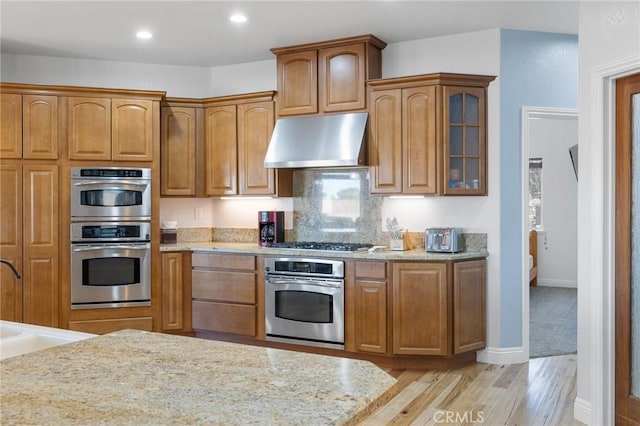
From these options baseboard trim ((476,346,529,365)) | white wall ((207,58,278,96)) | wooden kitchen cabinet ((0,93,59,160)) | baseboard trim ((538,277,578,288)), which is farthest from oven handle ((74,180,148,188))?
baseboard trim ((538,277,578,288))

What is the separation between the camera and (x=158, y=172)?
515 cm

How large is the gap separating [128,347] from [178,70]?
4.55m

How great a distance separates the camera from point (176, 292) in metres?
5.16

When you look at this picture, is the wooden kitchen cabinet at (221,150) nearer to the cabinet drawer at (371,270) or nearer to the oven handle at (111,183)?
the oven handle at (111,183)

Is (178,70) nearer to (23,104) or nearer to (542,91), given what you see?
(23,104)

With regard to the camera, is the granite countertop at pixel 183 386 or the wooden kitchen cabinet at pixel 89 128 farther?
the wooden kitchen cabinet at pixel 89 128

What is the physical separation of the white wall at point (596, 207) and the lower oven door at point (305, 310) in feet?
5.98

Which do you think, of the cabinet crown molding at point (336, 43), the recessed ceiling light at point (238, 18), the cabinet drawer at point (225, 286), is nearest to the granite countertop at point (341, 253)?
the cabinet drawer at point (225, 286)

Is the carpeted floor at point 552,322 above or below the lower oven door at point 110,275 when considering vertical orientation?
below

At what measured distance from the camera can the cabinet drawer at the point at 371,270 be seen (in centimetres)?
434

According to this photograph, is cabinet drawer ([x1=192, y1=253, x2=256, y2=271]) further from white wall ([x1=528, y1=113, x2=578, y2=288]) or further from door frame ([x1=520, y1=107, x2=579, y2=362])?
white wall ([x1=528, y1=113, x2=578, y2=288])

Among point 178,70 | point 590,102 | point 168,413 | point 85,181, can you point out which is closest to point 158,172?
point 85,181

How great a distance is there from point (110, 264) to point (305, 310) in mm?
1805

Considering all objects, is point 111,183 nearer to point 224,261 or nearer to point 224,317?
point 224,261
